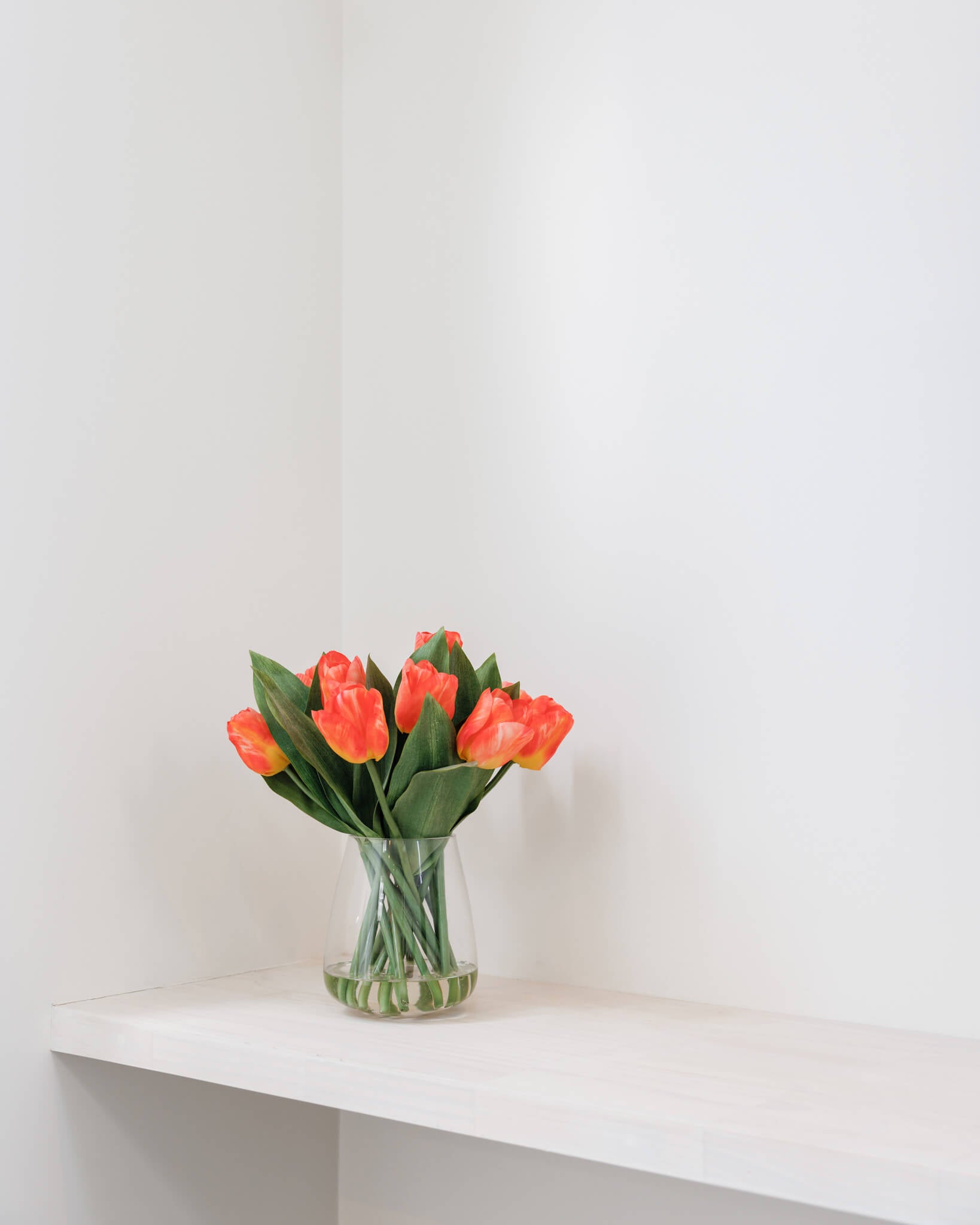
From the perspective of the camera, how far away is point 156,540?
948 mm

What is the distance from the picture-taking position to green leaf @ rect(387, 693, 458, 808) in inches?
31.4

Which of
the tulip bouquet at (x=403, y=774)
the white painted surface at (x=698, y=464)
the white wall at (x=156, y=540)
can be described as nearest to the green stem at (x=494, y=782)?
the tulip bouquet at (x=403, y=774)

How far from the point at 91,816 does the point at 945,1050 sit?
646mm

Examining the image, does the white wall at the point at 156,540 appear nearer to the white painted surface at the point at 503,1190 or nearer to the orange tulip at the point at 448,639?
the white painted surface at the point at 503,1190

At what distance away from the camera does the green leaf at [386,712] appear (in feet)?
2.72

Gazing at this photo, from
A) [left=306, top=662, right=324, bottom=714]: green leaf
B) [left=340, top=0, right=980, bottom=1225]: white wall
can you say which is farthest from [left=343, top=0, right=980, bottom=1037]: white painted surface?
[left=306, top=662, right=324, bottom=714]: green leaf

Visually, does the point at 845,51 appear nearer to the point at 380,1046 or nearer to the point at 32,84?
the point at 32,84

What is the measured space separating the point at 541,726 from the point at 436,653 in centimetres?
10

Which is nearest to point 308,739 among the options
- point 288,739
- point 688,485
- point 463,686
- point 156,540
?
point 288,739

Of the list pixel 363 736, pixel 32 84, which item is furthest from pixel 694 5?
pixel 363 736

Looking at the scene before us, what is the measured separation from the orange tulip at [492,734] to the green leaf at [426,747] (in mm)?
14

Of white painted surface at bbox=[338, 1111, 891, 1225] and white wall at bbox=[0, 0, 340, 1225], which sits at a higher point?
white wall at bbox=[0, 0, 340, 1225]

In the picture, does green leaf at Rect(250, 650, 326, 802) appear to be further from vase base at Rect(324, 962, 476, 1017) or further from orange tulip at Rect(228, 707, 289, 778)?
vase base at Rect(324, 962, 476, 1017)

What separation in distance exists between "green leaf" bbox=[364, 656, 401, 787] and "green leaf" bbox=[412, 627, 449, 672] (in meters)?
0.03
